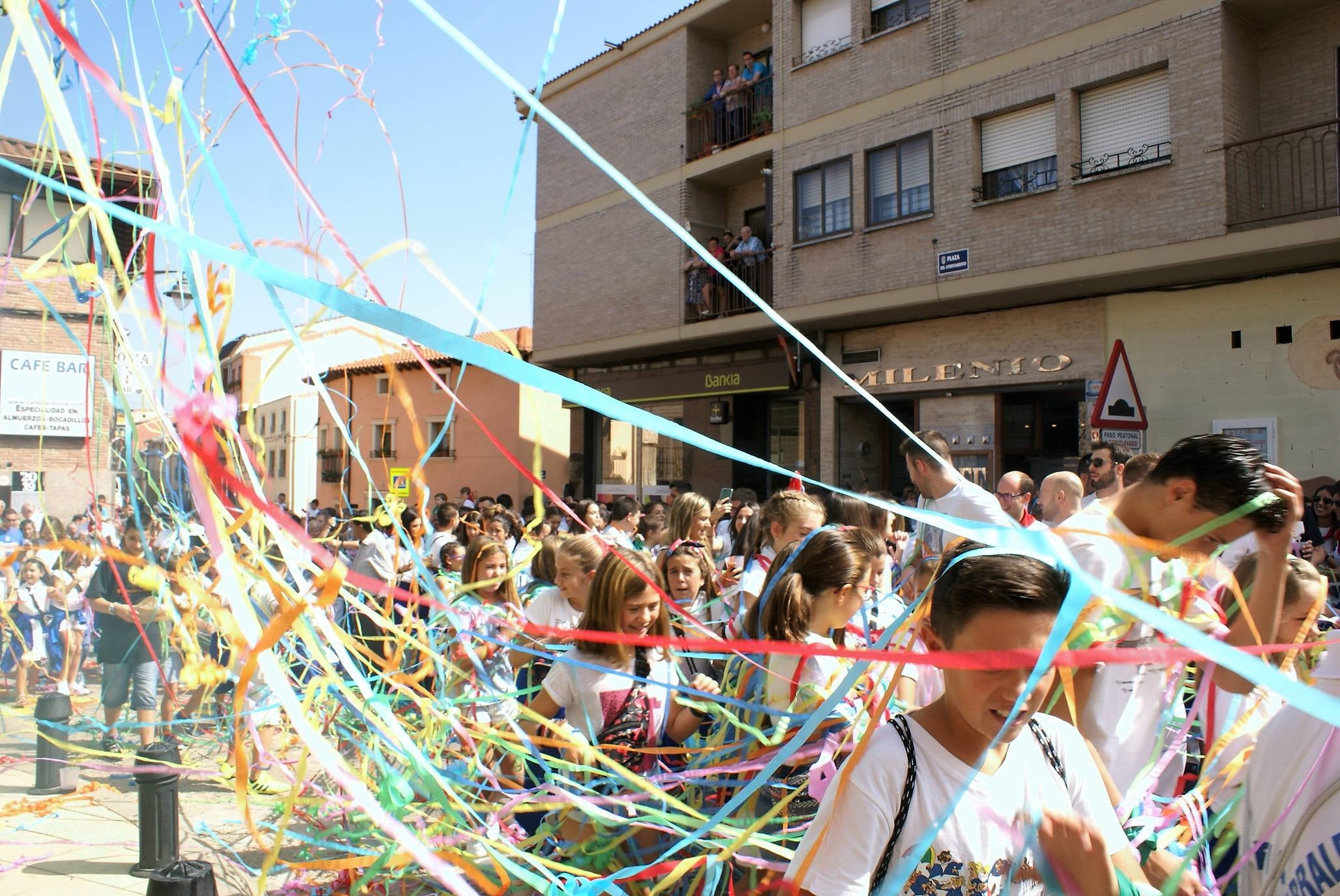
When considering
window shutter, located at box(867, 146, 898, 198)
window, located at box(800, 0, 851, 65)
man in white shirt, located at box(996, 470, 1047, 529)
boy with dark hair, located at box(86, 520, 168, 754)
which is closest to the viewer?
boy with dark hair, located at box(86, 520, 168, 754)

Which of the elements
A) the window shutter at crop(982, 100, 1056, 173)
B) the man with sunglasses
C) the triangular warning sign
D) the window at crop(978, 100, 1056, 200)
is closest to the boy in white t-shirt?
the man with sunglasses

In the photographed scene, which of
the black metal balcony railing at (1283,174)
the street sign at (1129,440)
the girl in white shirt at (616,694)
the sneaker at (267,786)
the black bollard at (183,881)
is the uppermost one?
the black metal balcony railing at (1283,174)

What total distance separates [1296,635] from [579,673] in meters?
2.22

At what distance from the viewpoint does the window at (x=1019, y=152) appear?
1208cm

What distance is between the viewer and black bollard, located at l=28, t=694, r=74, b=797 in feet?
17.4

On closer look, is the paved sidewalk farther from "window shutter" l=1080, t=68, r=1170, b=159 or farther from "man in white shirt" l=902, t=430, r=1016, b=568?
"window shutter" l=1080, t=68, r=1170, b=159

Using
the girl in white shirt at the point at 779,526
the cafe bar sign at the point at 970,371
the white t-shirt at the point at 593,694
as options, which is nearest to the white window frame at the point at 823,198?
the cafe bar sign at the point at 970,371

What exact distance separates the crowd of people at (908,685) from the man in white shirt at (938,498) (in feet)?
0.07

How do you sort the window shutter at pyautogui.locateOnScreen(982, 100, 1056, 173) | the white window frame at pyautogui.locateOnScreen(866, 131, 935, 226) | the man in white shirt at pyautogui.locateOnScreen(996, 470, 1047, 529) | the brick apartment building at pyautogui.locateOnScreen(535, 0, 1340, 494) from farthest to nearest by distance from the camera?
the white window frame at pyautogui.locateOnScreen(866, 131, 935, 226), the window shutter at pyautogui.locateOnScreen(982, 100, 1056, 173), the brick apartment building at pyautogui.locateOnScreen(535, 0, 1340, 494), the man in white shirt at pyautogui.locateOnScreen(996, 470, 1047, 529)

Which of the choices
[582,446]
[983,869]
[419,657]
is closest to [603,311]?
[582,446]

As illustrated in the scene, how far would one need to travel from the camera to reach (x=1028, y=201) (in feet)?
39.8

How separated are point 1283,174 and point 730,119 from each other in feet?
29.8

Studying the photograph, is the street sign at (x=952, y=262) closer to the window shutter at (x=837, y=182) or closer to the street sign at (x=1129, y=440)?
the window shutter at (x=837, y=182)

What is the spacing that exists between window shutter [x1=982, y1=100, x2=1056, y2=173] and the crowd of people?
8226 millimetres
